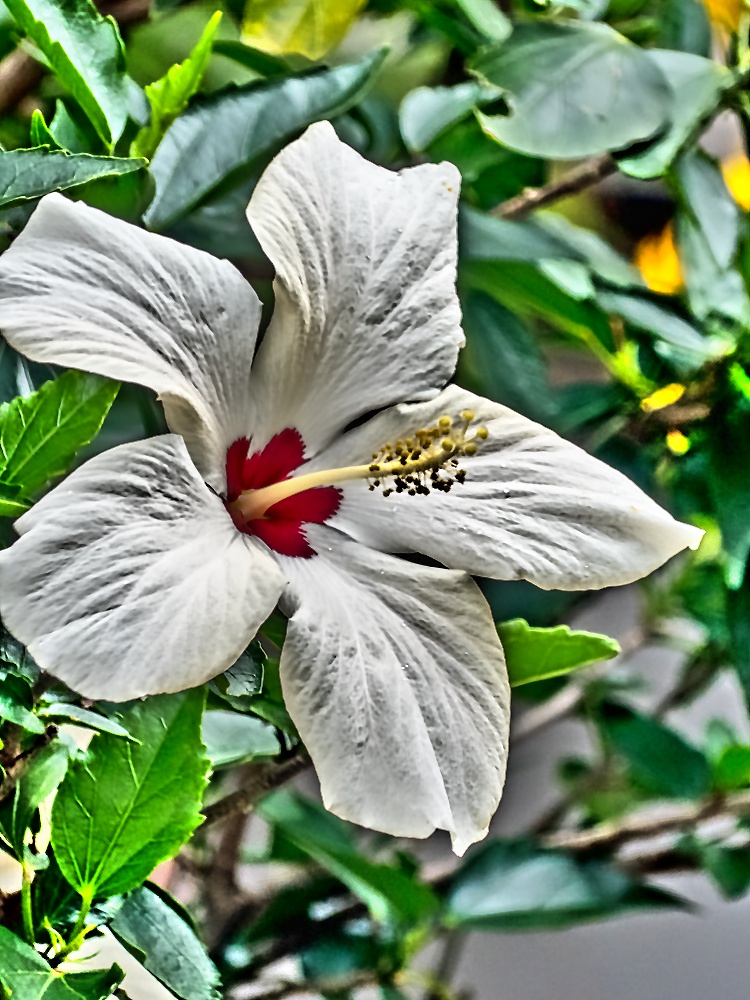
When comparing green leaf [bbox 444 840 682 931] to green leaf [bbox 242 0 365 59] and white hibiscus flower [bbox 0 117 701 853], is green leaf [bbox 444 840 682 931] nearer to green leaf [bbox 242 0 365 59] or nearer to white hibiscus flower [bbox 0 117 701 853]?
white hibiscus flower [bbox 0 117 701 853]

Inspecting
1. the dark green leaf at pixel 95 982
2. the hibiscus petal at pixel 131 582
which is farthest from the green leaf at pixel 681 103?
the dark green leaf at pixel 95 982

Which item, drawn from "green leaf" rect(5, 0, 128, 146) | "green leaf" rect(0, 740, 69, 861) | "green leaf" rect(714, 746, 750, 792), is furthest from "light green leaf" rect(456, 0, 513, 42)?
"green leaf" rect(714, 746, 750, 792)

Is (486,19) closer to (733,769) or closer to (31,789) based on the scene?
(31,789)

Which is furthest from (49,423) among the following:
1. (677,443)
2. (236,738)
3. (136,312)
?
(677,443)

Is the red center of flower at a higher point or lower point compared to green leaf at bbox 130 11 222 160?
lower

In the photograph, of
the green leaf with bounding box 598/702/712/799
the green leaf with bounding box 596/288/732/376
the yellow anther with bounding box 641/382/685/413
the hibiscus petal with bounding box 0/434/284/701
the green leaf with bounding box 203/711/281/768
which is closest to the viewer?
the hibiscus petal with bounding box 0/434/284/701
